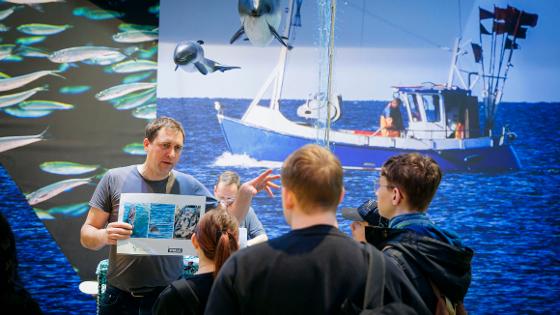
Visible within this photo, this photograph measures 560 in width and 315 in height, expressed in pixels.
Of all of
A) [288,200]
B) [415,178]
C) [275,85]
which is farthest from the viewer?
[275,85]


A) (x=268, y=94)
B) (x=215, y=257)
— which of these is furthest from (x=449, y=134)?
(x=215, y=257)

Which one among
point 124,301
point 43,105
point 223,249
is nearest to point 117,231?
point 124,301

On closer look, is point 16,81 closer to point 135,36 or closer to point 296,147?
point 135,36

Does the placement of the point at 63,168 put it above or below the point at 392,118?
below

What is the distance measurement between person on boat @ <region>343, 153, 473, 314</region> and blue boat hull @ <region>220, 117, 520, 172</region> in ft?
10.3

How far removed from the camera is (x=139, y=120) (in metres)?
5.32

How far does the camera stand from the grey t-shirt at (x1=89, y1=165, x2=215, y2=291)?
2.74 metres

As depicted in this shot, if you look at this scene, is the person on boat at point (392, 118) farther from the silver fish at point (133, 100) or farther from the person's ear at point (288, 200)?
the person's ear at point (288, 200)

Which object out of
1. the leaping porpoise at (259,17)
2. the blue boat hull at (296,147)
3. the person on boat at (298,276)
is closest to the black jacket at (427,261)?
the person on boat at (298,276)

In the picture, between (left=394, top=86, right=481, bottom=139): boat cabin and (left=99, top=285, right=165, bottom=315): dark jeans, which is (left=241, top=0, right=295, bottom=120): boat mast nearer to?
(left=394, top=86, right=481, bottom=139): boat cabin

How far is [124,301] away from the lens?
276 centimetres

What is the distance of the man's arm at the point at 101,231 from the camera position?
2.62 m

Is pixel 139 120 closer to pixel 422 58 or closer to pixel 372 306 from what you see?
pixel 422 58

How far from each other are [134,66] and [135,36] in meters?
0.25
